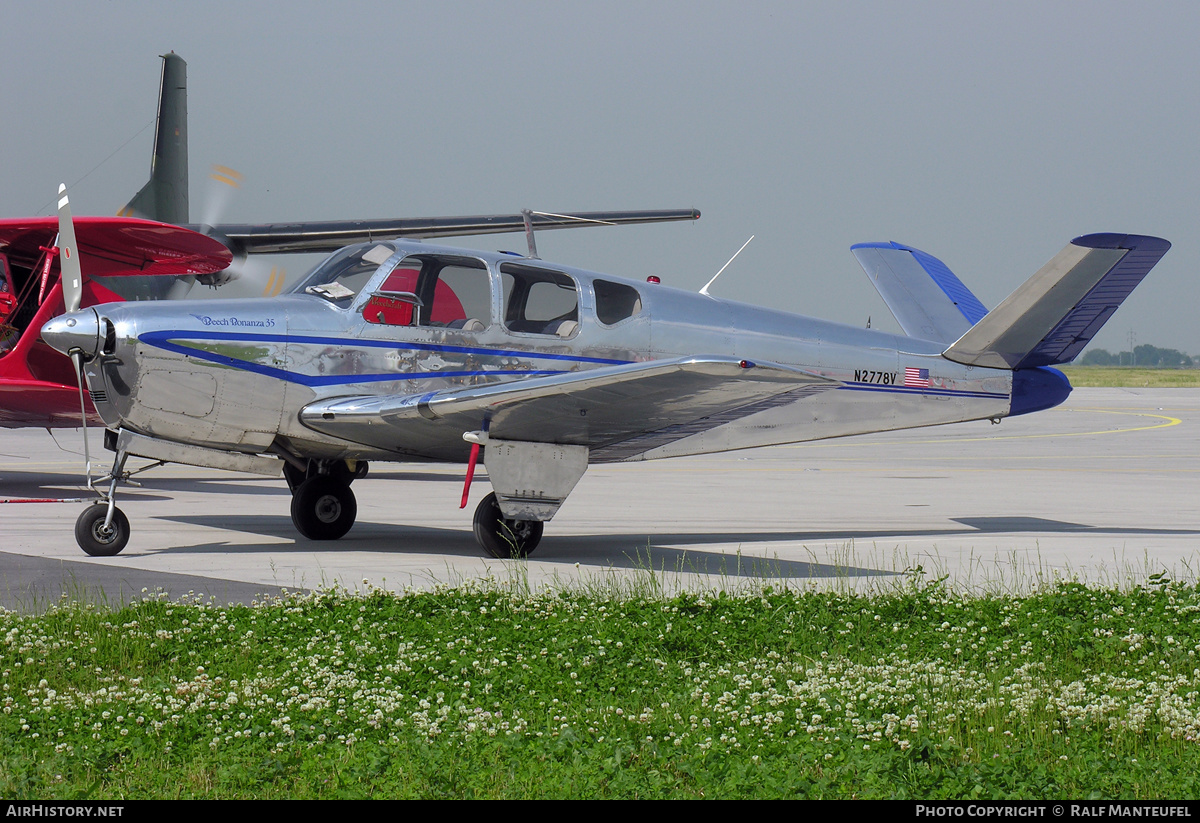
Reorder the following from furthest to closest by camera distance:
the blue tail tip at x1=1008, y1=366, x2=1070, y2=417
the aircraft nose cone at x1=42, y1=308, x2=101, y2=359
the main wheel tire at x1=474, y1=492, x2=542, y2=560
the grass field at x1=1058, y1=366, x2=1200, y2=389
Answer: the grass field at x1=1058, y1=366, x2=1200, y2=389
the blue tail tip at x1=1008, y1=366, x2=1070, y2=417
the main wheel tire at x1=474, y1=492, x2=542, y2=560
the aircraft nose cone at x1=42, y1=308, x2=101, y2=359

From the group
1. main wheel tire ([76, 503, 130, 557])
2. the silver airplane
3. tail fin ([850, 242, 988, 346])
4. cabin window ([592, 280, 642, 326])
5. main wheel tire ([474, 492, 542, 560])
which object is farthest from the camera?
tail fin ([850, 242, 988, 346])

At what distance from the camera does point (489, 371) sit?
33.3 ft

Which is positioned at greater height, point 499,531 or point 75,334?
point 75,334

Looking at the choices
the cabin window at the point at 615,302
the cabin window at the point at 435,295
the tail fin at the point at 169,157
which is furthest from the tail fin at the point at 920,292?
the tail fin at the point at 169,157

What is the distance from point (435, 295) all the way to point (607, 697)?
5.87 meters

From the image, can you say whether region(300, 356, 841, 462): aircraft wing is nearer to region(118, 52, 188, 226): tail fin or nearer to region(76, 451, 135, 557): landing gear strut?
region(76, 451, 135, 557): landing gear strut

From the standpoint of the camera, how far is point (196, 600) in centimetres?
711

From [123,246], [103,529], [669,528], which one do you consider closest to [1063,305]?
[669,528]

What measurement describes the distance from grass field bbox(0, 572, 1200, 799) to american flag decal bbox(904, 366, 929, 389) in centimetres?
490

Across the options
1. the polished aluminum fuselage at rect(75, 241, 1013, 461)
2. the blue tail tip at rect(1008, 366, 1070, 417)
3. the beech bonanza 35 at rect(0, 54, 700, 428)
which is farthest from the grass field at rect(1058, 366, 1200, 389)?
the beech bonanza 35 at rect(0, 54, 700, 428)

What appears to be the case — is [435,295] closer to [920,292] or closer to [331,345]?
[331,345]

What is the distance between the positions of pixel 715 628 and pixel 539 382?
3.04 metres

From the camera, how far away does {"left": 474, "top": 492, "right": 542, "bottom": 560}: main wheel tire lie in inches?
390

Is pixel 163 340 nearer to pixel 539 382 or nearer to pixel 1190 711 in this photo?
pixel 539 382
